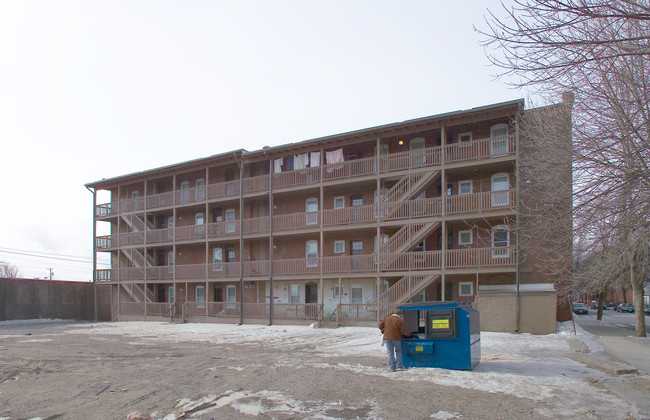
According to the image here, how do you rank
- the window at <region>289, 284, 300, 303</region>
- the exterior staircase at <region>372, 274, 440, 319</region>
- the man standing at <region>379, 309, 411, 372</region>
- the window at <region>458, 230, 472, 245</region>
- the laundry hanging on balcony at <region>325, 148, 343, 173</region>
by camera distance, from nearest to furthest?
1. the man standing at <region>379, 309, 411, 372</region>
2. the exterior staircase at <region>372, 274, 440, 319</region>
3. the window at <region>458, 230, 472, 245</region>
4. the laundry hanging on balcony at <region>325, 148, 343, 173</region>
5. the window at <region>289, 284, 300, 303</region>

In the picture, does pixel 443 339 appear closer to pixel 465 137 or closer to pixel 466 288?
pixel 466 288

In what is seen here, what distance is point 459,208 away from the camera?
80.8 feet

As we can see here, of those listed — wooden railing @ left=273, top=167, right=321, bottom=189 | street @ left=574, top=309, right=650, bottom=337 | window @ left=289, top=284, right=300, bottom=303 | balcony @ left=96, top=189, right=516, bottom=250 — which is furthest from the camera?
window @ left=289, top=284, right=300, bottom=303

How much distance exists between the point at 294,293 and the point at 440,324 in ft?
66.4

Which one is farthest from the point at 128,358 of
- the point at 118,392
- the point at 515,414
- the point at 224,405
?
the point at 515,414

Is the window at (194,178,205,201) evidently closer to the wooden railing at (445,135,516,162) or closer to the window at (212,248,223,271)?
the window at (212,248,223,271)

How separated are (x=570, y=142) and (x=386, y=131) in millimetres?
16808

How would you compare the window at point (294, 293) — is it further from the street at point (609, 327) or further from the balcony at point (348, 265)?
the street at point (609, 327)

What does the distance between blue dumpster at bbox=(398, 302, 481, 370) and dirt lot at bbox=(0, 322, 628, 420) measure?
0.47m

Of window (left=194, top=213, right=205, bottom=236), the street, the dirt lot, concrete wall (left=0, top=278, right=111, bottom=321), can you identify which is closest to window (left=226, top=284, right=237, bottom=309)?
window (left=194, top=213, right=205, bottom=236)

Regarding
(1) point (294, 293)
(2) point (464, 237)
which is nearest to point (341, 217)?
(1) point (294, 293)

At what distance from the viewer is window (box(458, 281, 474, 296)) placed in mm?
25812

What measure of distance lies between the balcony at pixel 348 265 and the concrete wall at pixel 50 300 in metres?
4.39

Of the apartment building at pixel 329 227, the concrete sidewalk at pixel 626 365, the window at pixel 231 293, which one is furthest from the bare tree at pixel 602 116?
the window at pixel 231 293
